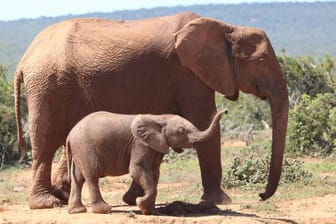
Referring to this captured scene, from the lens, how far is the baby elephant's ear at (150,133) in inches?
420

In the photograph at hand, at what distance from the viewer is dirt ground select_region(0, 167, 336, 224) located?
10492mm

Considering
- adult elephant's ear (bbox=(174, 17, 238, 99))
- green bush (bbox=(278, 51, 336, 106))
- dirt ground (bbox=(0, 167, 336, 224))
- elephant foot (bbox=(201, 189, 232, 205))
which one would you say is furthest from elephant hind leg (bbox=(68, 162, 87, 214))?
green bush (bbox=(278, 51, 336, 106))

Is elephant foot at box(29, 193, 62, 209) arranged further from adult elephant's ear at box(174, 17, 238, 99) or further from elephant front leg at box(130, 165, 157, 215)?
adult elephant's ear at box(174, 17, 238, 99)

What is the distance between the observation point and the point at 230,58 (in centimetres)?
1220

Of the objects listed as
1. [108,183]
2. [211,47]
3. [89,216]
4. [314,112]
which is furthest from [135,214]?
[314,112]

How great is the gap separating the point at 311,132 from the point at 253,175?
205 inches

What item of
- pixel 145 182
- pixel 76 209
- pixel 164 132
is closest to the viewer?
pixel 145 182

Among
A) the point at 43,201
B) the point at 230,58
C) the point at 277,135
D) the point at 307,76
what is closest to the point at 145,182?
the point at 277,135

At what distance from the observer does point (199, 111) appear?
11.9 metres

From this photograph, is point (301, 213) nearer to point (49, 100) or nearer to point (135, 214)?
point (135, 214)

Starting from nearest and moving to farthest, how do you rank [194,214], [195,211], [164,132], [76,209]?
[164,132], [76,209], [194,214], [195,211]

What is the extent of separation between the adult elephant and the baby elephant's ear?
1256mm

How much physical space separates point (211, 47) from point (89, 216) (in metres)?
2.91

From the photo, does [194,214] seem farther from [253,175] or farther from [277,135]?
[253,175]
